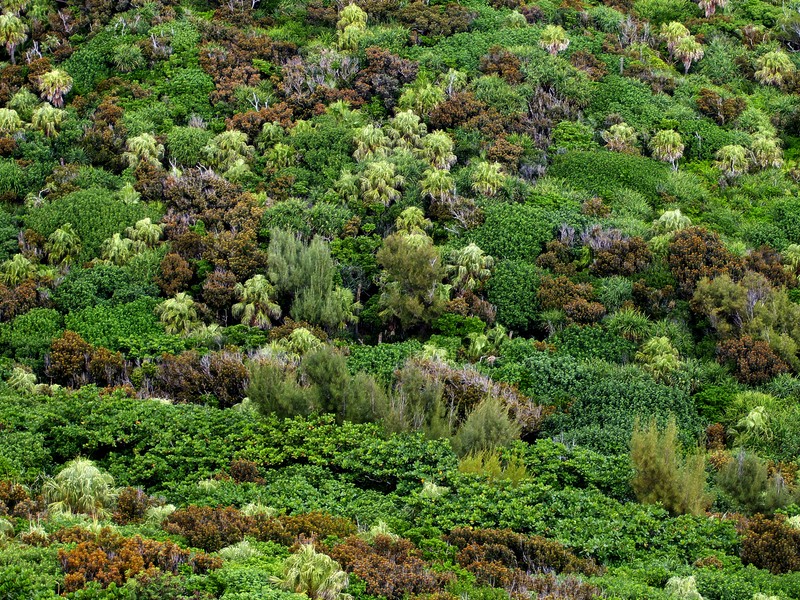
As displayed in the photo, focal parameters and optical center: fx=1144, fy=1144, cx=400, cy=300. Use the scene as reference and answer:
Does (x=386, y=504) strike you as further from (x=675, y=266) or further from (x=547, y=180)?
(x=547, y=180)

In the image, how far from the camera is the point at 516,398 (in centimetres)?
2334

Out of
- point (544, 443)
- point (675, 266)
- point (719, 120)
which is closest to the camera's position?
point (544, 443)

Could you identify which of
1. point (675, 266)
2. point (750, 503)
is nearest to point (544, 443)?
point (750, 503)

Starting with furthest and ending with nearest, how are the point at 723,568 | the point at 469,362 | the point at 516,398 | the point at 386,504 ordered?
the point at 469,362
the point at 516,398
the point at 386,504
the point at 723,568

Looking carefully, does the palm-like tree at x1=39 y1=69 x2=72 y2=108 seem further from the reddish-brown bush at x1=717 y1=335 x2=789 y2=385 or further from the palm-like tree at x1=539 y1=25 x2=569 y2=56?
the reddish-brown bush at x1=717 y1=335 x2=789 y2=385

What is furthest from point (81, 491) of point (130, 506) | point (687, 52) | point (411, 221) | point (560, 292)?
point (687, 52)

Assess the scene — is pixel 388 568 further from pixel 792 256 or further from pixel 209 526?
pixel 792 256

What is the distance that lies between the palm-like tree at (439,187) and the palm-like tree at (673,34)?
11902 mm

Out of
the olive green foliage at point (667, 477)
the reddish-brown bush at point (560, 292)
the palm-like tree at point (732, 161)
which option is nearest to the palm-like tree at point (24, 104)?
the reddish-brown bush at point (560, 292)

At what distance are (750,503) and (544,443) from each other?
379cm

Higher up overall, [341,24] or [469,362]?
[341,24]

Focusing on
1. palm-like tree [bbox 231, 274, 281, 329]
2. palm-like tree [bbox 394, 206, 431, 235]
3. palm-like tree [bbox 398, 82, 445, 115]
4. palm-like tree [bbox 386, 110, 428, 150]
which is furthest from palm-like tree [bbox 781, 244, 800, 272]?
palm-like tree [bbox 231, 274, 281, 329]

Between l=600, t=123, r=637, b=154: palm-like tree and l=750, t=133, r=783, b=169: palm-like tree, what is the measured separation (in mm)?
3506

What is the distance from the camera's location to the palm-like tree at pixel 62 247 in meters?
28.1
